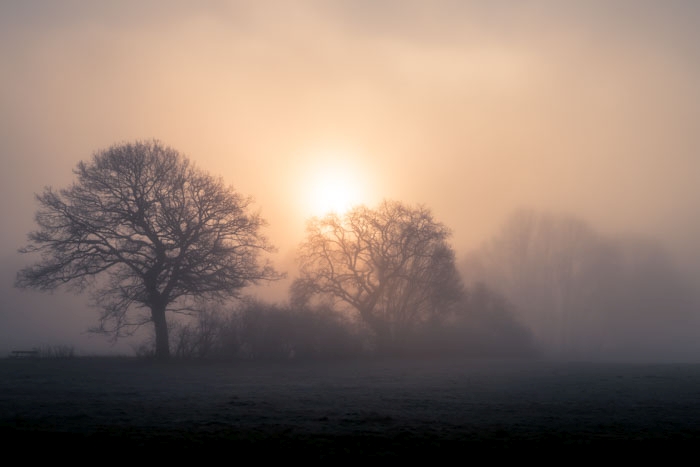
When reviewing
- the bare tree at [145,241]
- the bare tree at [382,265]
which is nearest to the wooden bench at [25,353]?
the bare tree at [145,241]

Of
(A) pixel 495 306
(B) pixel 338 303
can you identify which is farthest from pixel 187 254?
(A) pixel 495 306

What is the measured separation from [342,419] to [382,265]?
120 feet

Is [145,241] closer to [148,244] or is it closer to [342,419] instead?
[148,244]

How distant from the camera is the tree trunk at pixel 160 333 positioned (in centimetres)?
3516

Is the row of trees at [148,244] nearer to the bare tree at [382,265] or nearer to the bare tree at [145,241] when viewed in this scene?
the bare tree at [145,241]

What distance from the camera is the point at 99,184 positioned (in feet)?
109

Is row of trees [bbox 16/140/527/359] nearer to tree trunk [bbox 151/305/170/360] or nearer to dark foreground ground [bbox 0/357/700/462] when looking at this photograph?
tree trunk [bbox 151/305/170/360]

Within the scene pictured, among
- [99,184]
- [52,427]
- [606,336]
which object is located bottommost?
[52,427]

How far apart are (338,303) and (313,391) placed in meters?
29.3

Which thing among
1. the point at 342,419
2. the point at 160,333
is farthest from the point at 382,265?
the point at 342,419

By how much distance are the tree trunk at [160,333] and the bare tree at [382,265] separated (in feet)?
45.3

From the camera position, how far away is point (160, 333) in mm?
35438

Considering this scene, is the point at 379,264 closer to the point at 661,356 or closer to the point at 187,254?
the point at 187,254

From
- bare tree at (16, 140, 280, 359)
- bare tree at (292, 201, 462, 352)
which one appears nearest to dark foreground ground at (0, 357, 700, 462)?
bare tree at (16, 140, 280, 359)
